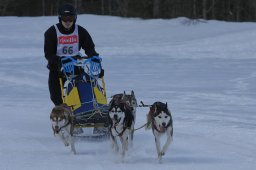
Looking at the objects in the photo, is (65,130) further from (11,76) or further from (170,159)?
(11,76)

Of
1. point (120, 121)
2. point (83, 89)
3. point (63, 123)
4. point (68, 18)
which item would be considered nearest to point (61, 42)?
point (68, 18)

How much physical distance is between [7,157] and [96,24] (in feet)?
64.4

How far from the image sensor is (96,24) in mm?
25031

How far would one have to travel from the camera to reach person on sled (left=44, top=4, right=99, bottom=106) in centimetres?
675

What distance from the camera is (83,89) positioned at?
22.7 ft

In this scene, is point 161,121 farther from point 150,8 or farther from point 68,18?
point 150,8

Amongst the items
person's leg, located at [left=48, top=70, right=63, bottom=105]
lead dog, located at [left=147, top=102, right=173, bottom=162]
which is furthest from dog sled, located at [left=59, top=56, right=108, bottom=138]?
lead dog, located at [left=147, top=102, right=173, bottom=162]

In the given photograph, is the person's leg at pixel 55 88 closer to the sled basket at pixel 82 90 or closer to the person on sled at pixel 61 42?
the person on sled at pixel 61 42

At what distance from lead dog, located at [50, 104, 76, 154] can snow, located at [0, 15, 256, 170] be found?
14cm

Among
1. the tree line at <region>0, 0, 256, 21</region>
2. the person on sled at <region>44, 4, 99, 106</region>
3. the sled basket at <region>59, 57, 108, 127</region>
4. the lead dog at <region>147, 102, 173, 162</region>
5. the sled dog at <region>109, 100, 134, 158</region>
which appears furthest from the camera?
the tree line at <region>0, 0, 256, 21</region>

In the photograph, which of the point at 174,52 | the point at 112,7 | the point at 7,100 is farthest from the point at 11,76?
the point at 112,7

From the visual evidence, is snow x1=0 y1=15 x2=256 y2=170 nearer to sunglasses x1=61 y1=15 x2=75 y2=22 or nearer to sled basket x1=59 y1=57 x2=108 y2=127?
sled basket x1=59 y1=57 x2=108 y2=127

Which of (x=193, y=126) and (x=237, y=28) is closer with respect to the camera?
(x=193, y=126)

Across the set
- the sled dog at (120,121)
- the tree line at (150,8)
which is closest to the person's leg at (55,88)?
the sled dog at (120,121)
